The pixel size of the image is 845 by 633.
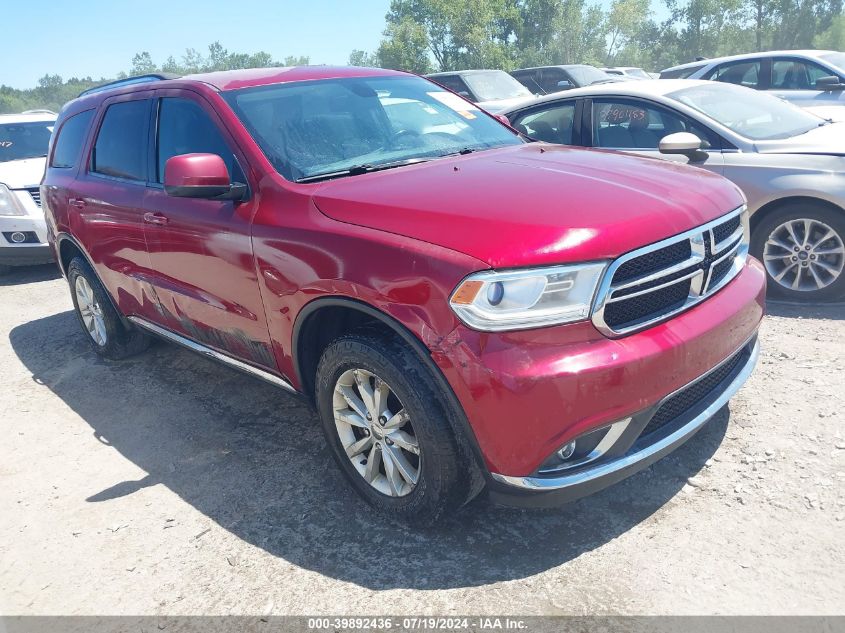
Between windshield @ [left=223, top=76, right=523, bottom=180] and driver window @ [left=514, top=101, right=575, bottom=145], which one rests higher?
windshield @ [left=223, top=76, right=523, bottom=180]

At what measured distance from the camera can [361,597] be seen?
2.62 metres

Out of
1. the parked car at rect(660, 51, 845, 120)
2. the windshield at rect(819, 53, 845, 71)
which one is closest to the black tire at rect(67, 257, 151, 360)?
the parked car at rect(660, 51, 845, 120)

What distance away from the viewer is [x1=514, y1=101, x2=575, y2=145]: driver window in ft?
20.0

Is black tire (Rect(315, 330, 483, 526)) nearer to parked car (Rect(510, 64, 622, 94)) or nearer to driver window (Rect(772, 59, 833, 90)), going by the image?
driver window (Rect(772, 59, 833, 90))

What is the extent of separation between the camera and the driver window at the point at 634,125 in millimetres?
5467

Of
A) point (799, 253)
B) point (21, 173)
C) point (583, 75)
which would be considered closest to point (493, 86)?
point (583, 75)

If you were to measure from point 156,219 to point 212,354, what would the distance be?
79 cm

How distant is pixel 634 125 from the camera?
225 inches

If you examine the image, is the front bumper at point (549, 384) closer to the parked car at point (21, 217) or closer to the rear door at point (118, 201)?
the rear door at point (118, 201)

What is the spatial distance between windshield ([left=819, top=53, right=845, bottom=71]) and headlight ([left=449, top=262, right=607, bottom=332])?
903 cm

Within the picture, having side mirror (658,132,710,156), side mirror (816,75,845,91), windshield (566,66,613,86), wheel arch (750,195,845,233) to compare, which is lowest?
wheel arch (750,195,845,233)

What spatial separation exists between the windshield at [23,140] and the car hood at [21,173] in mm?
308

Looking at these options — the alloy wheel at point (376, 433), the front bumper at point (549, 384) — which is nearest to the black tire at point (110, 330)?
the alloy wheel at point (376, 433)

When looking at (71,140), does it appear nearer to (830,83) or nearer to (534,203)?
(534,203)
